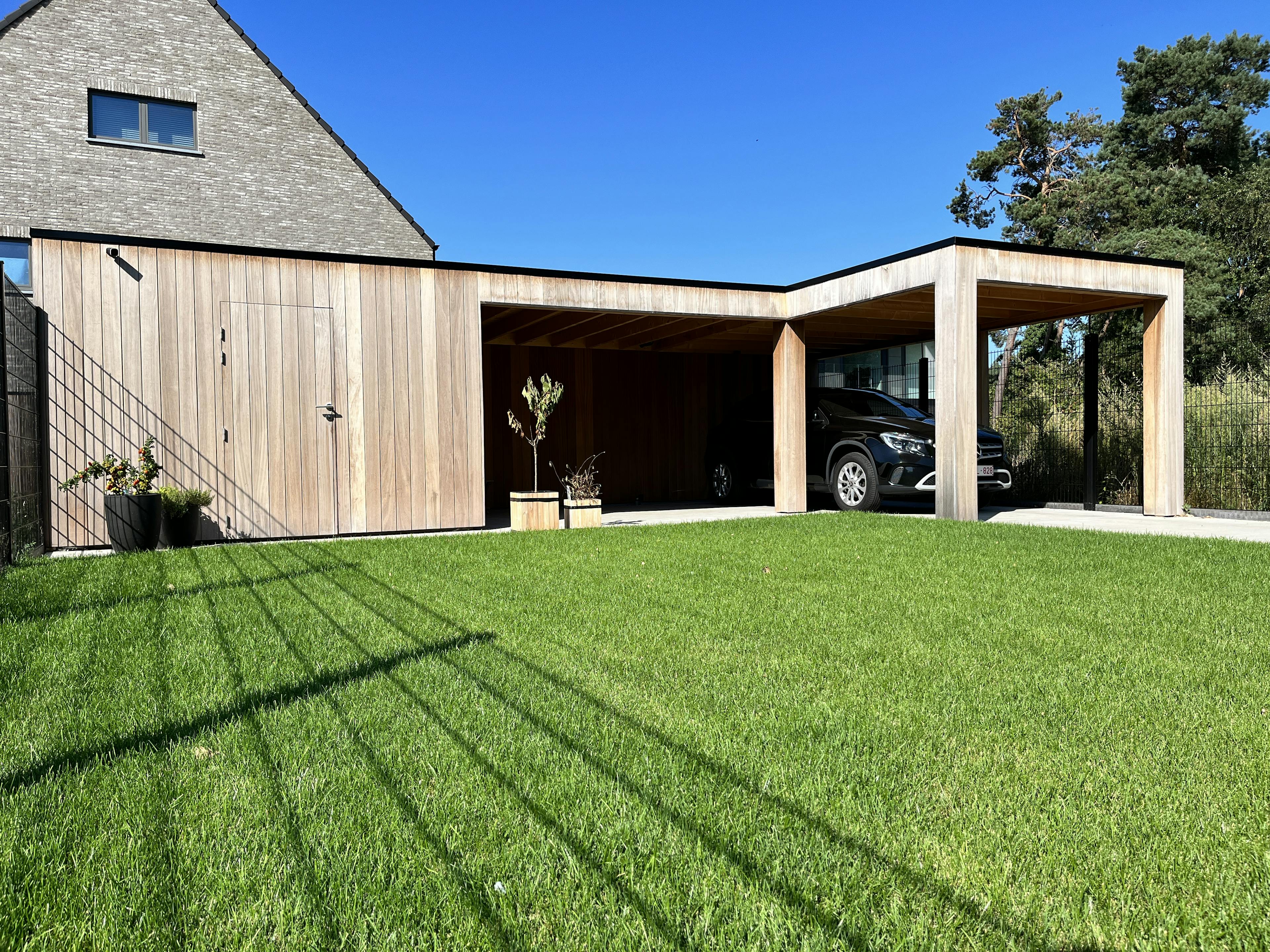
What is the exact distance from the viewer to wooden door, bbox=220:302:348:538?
8.67 m

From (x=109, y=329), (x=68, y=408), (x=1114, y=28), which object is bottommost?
(x=68, y=408)

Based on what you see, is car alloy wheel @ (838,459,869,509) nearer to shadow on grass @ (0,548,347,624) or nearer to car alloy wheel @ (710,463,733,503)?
car alloy wheel @ (710,463,733,503)

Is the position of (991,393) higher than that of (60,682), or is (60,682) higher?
(991,393)

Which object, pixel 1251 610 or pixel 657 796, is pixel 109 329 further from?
pixel 1251 610

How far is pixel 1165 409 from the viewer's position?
10.5 meters

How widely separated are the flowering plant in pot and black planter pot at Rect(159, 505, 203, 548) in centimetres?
7

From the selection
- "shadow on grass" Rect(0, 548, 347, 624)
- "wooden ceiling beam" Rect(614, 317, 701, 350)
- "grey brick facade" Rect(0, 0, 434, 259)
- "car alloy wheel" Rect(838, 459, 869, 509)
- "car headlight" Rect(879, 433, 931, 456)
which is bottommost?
"shadow on grass" Rect(0, 548, 347, 624)

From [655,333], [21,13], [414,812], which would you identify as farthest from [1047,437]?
[21,13]

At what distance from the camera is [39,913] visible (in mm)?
1710

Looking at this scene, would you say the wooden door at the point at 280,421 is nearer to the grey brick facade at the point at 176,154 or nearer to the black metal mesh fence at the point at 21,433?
Result: the black metal mesh fence at the point at 21,433

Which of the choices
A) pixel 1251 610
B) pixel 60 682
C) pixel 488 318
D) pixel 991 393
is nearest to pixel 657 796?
pixel 60 682

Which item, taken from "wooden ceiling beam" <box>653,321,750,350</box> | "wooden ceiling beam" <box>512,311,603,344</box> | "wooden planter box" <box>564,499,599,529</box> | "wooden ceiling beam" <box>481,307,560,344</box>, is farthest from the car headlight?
"wooden ceiling beam" <box>481,307,560,344</box>

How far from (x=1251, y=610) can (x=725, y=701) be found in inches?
123

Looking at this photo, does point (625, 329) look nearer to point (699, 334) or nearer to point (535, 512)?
point (699, 334)
